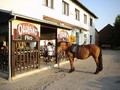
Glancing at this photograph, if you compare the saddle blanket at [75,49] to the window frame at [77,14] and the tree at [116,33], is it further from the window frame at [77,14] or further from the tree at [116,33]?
the tree at [116,33]

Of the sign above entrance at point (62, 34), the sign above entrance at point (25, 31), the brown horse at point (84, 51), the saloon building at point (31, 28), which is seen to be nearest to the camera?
the saloon building at point (31, 28)

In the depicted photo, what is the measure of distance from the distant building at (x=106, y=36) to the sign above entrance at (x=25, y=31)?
35.6m

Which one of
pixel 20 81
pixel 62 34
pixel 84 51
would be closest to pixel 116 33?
pixel 62 34

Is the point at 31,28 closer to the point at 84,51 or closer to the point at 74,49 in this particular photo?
the point at 74,49

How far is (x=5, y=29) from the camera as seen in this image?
9836 mm

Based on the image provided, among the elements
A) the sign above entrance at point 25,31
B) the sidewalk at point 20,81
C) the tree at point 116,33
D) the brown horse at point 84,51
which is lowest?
the sidewalk at point 20,81

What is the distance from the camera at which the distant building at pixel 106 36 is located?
45.0 meters

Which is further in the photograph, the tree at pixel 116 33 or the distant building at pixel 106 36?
the distant building at pixel 106 36

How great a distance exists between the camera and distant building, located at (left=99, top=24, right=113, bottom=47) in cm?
4500

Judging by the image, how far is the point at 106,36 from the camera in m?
48.5

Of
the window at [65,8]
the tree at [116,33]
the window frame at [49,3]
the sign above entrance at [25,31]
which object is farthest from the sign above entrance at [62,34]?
the tree at [116,33]

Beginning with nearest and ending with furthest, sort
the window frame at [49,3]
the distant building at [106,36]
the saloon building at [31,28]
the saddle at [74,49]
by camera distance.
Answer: the saloon building at [31,28] < the saddle at [74,49] < the window frame at [49,3] < the distant building at [106,36]

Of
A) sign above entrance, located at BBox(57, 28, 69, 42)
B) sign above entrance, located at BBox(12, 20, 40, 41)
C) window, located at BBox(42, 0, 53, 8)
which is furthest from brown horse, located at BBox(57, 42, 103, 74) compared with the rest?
window, located at BBox(42, 0, 53, 8)

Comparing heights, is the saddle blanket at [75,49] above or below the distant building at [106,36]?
below
